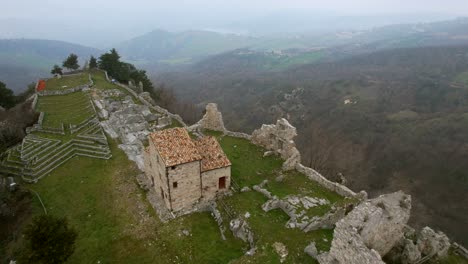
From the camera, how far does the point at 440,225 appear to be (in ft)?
152

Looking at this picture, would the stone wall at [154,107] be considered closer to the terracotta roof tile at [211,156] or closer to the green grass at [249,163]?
the green grass at [249,163]

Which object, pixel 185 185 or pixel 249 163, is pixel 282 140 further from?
pixel 185 185

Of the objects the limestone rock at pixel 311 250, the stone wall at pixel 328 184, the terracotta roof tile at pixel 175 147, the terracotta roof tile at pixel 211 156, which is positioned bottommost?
the limestone rock at pixel 311 250

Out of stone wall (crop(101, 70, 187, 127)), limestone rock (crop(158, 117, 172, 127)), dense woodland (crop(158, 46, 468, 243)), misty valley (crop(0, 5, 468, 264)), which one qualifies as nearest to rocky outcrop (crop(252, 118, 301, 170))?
misty valley (crop(0, 5, 468, 264))

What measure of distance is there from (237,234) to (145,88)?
4601 cm

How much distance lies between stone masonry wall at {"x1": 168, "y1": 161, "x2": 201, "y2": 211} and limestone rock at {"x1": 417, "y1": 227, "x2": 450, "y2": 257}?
52.9 feet

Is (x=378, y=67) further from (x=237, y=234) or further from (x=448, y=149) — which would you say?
(x=237, y=234)

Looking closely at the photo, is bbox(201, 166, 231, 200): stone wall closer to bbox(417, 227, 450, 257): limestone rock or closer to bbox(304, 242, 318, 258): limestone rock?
bbox(304, 242, 318, 258): limestone rock

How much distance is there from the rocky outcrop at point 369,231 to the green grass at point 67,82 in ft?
171

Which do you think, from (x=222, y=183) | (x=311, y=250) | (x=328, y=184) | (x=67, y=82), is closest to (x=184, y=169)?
(x=222, y=183)

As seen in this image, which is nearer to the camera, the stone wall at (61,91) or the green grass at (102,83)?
the stone wall at (61,91)

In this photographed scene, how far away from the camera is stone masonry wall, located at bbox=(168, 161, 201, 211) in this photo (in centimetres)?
2378

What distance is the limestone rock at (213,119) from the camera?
127 feet

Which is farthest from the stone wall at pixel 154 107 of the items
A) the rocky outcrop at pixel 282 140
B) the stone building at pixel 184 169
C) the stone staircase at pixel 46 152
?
the stone building at pixel 184 169
